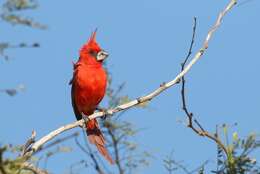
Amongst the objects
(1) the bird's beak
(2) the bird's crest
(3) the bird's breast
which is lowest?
(3) the bird's breast

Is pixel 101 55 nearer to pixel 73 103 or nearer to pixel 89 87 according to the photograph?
pixel 89 87

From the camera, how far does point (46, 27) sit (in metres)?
2.02

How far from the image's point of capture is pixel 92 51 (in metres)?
5.53

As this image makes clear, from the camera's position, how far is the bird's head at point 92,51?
5488 mm

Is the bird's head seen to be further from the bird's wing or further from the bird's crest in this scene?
the bird's wing

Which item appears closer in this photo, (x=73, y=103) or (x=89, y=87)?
(x=89, y=87)

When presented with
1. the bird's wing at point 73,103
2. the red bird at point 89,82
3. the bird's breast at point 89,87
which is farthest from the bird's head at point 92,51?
the bird's wing at point 73,103

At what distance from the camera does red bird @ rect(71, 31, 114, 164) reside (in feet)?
17.3

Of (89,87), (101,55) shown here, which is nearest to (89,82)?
(89,87)

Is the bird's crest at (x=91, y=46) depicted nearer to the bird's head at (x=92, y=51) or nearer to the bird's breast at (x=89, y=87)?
the bird's head at (x=92, y=51)

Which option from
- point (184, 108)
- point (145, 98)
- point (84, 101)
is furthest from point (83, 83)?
point (184, 108)

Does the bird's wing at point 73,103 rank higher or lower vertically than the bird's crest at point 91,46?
lower

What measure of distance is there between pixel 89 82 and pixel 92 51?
1.24ft

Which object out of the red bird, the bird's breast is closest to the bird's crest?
the red bird
